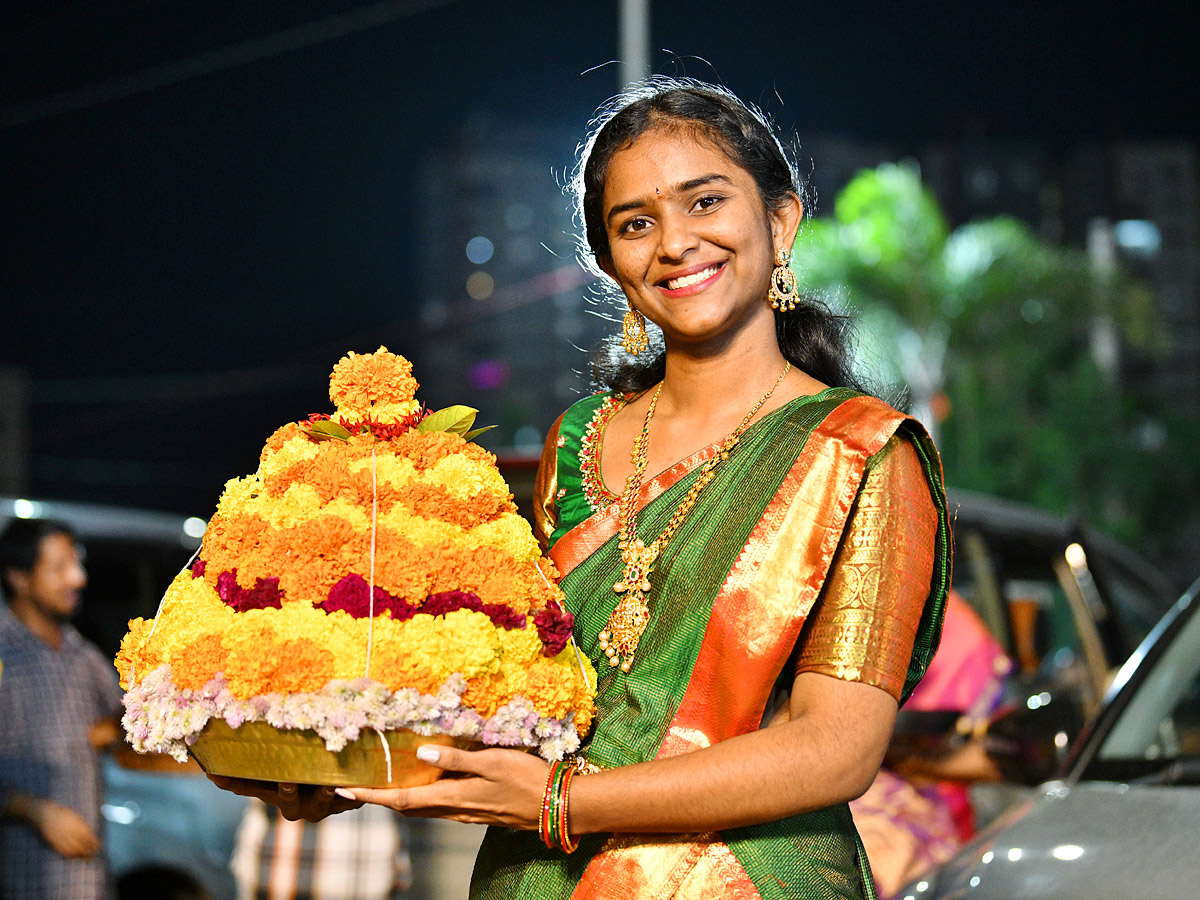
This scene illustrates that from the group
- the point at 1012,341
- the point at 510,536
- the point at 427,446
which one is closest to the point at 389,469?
the point at 427,446

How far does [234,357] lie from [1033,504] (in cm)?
6795

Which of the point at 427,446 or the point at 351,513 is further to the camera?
the point at 427,446

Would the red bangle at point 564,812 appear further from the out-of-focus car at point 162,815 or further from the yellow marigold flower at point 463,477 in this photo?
the out-of-focus car at point 162,815

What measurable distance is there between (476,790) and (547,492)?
705 millimetres

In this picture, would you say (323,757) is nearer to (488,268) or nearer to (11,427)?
(11,427)

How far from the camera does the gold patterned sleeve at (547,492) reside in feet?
7.23

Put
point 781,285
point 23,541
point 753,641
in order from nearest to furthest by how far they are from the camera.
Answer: point 753,641
point 781,285
point 23,541

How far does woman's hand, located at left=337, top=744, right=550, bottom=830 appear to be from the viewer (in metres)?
1.60

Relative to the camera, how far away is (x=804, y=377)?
207 centimetres

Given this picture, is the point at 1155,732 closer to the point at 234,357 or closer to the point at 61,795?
the point at 61,795

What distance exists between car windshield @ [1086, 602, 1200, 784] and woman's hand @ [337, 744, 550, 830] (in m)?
1.93

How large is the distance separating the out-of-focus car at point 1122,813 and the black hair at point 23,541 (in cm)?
367

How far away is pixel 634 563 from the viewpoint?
6.36 feet

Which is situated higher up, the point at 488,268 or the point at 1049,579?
the point at 488,268
